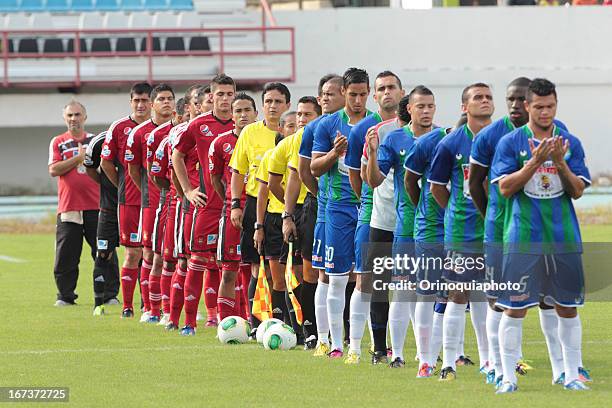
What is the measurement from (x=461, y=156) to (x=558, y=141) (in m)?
1.04

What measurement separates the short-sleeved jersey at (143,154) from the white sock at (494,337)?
18.3ft

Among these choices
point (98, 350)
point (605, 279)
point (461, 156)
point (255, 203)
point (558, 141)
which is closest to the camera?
point (558, 141)

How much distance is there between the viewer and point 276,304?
11.1 m

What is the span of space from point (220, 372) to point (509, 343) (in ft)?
7.46

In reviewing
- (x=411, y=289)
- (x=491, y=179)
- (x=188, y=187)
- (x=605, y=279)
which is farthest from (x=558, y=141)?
(x=605, y=279)

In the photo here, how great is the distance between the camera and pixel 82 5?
30859mm

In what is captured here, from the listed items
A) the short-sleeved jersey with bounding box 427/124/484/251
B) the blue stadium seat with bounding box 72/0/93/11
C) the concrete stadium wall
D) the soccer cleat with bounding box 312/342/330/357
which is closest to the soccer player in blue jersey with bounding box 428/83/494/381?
the short-sleeved jersey with bounding box 427/124/484/251

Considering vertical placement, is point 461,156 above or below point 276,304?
above

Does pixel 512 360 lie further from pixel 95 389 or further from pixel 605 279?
pixel 605 279

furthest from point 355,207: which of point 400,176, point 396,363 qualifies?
point 396,363

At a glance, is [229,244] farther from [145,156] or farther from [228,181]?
[145,156]

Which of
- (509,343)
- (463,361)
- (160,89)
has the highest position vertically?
(160,89)

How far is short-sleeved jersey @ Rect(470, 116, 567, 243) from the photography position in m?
8.03

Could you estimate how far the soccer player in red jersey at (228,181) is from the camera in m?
11.4
